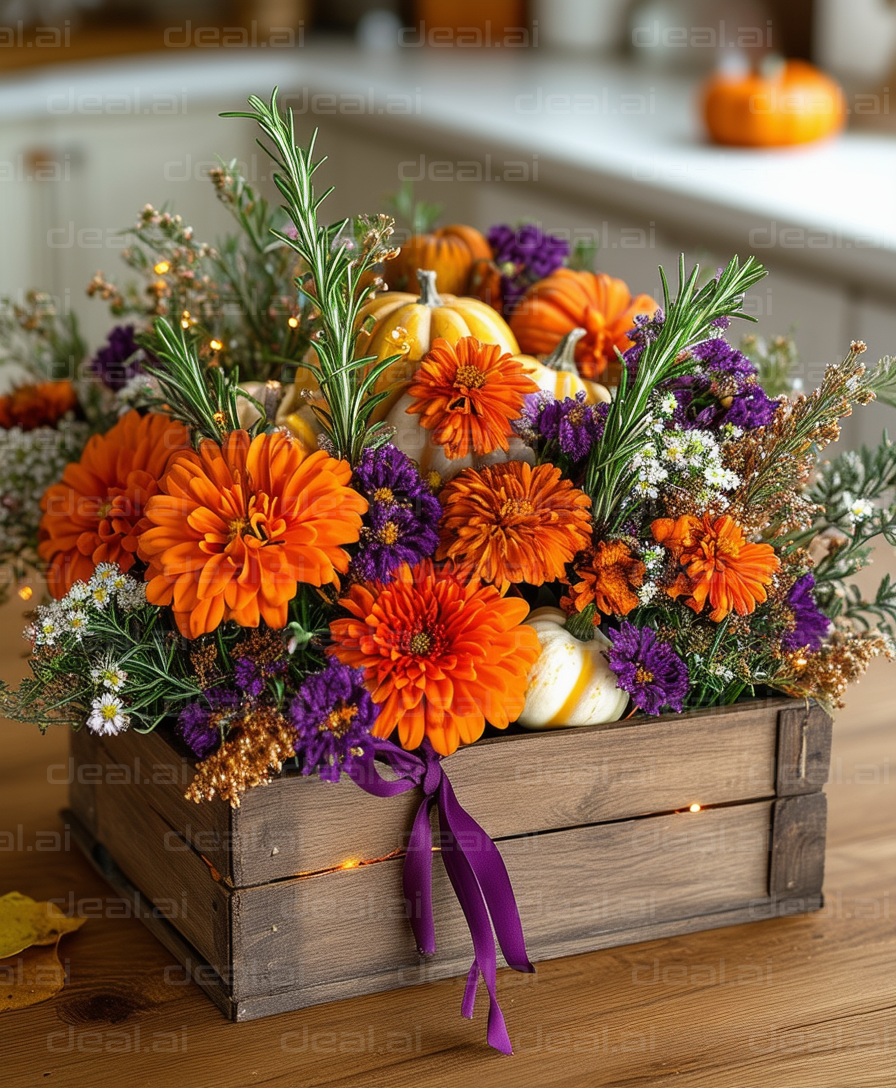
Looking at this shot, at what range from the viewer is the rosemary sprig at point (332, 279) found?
72cm

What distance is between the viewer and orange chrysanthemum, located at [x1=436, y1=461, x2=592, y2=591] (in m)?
0.73

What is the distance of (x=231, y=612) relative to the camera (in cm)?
69

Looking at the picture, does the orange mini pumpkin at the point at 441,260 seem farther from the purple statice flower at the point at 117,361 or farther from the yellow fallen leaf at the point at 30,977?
the yellow fallen leaf at the point at 30,977

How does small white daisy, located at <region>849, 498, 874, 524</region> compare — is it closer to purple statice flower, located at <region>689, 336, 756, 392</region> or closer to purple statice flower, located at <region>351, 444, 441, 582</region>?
purple statice flower, located at <region>689, 336, 756, 392</region>

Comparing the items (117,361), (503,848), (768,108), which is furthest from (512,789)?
(768,108)

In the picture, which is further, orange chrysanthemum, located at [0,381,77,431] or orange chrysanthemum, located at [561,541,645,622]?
orange chrysanthemum, located at [0,381,77,431]

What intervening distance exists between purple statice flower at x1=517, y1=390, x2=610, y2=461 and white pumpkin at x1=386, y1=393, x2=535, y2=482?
0.01 m

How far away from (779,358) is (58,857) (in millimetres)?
686

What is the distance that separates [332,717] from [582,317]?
0.41m

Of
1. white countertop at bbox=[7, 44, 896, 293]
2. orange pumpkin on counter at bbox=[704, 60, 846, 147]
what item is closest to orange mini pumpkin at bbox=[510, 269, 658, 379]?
white countertop at bbox=[7, 44, 896, 293]

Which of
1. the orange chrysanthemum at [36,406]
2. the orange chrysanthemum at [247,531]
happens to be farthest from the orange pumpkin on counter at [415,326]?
the orange chrysanthemum at [36,406]

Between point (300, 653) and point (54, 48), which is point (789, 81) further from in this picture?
point (300, 653)

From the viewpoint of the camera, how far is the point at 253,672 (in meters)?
0.71

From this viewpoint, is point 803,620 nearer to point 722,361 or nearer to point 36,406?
point 722,361
